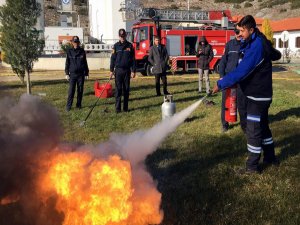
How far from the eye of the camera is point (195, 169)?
5.80 m

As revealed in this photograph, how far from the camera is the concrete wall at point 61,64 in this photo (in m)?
32.5

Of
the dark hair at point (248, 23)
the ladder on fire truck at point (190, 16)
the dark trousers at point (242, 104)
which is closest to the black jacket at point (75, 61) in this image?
the dark trousers at point (242, 104)

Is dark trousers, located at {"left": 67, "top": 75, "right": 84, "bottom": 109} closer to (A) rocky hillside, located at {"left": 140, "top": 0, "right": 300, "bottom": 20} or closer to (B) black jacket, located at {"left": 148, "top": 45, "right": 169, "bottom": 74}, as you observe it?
(B) black jacket, located at {"left": 148, "top": 45, "right": 169, "bottom": 74}

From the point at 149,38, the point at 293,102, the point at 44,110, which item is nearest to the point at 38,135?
the point at 44,110

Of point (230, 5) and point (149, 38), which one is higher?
point (230, 5)

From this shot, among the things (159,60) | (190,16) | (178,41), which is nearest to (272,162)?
(159,60)

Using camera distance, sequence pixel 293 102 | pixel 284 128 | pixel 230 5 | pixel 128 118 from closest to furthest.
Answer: pixel 284 128, pixel 128 118, pixel 293 102, pixel 230 5

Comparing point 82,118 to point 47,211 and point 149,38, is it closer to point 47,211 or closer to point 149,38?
point 47,211

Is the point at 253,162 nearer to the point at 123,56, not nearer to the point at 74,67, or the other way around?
the point at 123,56

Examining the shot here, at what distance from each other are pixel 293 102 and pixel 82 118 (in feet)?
20.8

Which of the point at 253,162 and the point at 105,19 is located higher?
the point at 105,19

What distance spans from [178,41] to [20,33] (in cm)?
1201

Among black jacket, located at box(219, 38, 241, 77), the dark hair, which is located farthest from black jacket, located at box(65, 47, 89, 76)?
the dark hair

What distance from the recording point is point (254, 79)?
5.38 m
